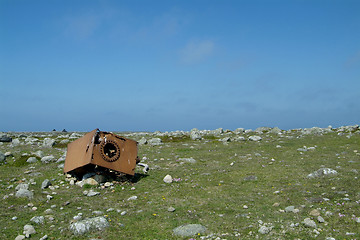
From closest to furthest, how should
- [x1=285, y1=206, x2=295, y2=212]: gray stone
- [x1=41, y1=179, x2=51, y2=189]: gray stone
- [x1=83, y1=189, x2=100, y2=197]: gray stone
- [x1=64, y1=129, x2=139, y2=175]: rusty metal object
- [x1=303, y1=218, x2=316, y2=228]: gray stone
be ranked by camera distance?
[x1=303, y1=218, x2=316, y2=228]: gray stone, [x1=285, y1=206, x2=295, y2=212]: gray stone, [x1=83, y1=189, x2=100, y2=197]: gray stone, [x1=41, y1=179, x2=51, y2=189]: gray stone, [x1=64, y1=129, x2=139, y2=175]: rusty metal object

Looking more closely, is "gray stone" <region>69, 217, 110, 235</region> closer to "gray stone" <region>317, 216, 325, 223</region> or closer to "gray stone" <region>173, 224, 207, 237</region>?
"gray stone" <region>173, 224, 207, 237</region>

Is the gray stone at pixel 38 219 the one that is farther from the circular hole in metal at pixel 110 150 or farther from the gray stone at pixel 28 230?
the circular hole in metal at pixel 110 150

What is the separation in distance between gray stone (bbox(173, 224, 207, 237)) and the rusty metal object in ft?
19.2

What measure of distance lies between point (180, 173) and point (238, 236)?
7.77m

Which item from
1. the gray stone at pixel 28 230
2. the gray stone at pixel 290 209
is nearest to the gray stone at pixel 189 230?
the gray stone at pixel 290 209

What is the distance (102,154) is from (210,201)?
208 inches

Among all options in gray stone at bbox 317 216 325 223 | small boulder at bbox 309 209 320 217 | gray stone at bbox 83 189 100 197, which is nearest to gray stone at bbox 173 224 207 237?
gray stone at bbox 317 216 325 223

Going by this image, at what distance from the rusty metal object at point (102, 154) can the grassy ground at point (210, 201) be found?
→ 2.72ft

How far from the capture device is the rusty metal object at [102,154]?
12969 millimetres

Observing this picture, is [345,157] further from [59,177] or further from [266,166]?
[59,177]

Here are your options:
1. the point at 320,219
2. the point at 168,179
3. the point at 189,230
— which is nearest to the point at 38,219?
the point at 189,230

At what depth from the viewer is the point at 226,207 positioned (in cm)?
1000

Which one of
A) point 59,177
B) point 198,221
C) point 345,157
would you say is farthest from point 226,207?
point 345,157

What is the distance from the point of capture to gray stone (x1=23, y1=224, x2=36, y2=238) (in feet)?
26.2
